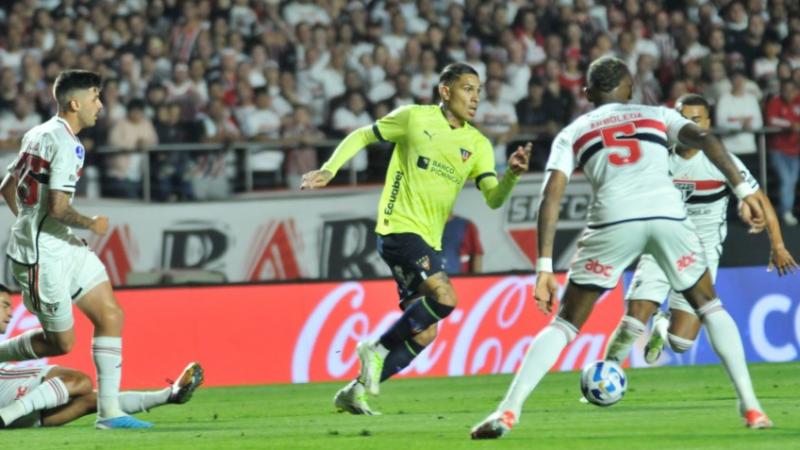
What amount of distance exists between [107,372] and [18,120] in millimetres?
8064

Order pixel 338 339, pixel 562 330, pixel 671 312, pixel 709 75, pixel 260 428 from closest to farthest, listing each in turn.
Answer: pixel 562 330
pixel 260 428
pixel 671 312
pixel 338 339
pixel 709 75

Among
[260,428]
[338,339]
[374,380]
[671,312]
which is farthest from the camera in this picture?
[338,339]

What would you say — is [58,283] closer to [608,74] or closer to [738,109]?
[608,74]

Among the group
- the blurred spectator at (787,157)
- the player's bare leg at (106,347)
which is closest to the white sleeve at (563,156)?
the player's bare leg at (106,347)

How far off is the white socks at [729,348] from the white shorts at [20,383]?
4.24 m

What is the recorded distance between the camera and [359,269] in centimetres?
1661

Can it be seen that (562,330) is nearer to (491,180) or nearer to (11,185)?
(491,180)

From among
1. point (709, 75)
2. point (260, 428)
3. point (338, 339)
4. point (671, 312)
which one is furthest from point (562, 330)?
point (709, 75)

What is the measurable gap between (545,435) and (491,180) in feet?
9.03

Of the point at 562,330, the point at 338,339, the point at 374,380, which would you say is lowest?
the point at 338,339

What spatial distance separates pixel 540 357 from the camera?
25.9 feet

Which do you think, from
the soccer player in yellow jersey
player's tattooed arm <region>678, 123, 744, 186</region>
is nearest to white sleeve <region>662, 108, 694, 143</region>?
player's tattooed arm <region>678, 123, 744, 186</region>

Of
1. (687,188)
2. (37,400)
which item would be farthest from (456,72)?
(37,400)

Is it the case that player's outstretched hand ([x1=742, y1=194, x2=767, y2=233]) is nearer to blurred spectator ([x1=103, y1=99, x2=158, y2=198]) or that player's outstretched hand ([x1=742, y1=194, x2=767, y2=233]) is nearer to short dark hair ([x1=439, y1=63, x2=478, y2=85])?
short dark hair ([x1=439, y1=63, x2=478, y2=85])
